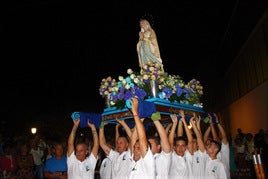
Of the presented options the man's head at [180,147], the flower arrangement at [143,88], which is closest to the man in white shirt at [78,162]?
the flower arrangement at [143,88]

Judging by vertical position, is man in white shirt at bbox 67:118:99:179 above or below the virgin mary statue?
below

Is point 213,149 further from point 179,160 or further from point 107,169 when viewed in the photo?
point 107,169

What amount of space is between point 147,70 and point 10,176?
6201 mm

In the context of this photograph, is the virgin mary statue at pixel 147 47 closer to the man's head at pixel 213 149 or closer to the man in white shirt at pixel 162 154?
the man's head at pixel 213 149

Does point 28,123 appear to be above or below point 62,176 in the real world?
above

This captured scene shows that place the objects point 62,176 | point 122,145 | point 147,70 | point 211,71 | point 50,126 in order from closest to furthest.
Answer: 1. point 147,70
2. point 122,145
3. point 62,176
4. point 50,126
5. point 211,71

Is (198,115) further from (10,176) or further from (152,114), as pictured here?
(10,176)

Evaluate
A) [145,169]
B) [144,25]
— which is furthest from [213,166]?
[144,25]

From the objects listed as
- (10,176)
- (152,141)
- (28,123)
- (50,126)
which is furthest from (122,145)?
(50,126)

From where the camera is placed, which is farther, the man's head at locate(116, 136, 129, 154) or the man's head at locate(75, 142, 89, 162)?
the man's head at locate(116, 136, 129, 154)

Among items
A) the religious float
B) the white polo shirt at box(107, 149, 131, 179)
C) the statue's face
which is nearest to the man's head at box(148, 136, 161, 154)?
the religious float

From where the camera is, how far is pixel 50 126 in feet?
71.8

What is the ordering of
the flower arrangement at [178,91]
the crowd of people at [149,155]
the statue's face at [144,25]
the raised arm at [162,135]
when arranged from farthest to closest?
the statue's face at [144,25] → the flower arrangement at [178,91] → the raised arm at [162,135] → the crowd of people at [149,155]

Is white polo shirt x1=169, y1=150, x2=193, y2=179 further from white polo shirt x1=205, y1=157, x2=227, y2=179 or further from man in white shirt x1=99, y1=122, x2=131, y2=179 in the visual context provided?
man in white shirt x1=99, y1=122, x2=131, y2=179
